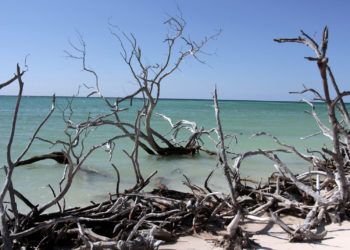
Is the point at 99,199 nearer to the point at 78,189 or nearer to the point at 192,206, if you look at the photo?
the point at 78,189

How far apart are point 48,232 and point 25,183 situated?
3142mm

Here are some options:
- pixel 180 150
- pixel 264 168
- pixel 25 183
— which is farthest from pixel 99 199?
pixel 180 150

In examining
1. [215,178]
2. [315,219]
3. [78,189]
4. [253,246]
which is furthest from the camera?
[215,178]

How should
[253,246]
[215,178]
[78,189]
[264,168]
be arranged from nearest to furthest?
[253,246] < [78,189] < [215,178] < [264,168]

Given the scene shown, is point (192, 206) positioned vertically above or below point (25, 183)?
above

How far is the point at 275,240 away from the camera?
3.43 meters

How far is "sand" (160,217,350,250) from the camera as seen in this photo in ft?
10.7

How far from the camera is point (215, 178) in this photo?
6.50 metres

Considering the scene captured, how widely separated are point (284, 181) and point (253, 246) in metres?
1.88

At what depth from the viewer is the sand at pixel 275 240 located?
10.7 feet

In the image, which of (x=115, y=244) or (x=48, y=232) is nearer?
(x=115, y=244)

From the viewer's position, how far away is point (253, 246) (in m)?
3.22

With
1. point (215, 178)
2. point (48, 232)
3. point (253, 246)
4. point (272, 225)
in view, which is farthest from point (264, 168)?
point (48, 232)

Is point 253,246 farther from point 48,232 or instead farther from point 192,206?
point 48,232
